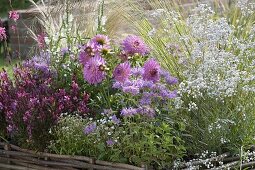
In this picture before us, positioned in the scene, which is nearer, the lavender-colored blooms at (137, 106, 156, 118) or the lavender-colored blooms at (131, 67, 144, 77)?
the lavender-colored blooms at (137, 106, 156, 118)

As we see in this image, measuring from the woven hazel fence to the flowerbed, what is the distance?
0.12ft

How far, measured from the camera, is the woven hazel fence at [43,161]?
294 centimetres

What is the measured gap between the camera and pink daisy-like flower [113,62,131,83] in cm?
291

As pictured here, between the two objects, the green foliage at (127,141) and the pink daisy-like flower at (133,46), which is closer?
the green foliage at (127,141)

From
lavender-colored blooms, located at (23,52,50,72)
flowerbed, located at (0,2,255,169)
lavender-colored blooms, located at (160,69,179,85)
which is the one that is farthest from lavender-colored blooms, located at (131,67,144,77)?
lavender-colored blooms, located at (23,52,50,72)

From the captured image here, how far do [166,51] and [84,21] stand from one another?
4.00ft

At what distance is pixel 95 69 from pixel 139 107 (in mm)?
276

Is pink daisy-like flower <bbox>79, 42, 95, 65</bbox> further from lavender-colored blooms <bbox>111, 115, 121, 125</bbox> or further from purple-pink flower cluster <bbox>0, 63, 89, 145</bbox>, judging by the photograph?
lavender-colored blooms <bbox>111, 115, 121, 125</bbox>

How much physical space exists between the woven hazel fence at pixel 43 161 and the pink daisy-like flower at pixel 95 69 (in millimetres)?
384

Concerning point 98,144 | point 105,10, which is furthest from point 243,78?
point 105,10

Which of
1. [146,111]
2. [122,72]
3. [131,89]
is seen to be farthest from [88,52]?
[146,111]

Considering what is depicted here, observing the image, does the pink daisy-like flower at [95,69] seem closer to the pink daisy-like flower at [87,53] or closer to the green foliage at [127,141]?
the pink daisy-like flower at [87,53]

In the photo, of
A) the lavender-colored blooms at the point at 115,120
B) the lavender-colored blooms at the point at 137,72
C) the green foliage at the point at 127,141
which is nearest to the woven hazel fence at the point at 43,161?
the green foliage at the point at 127,141

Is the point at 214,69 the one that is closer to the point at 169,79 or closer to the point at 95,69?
the point at 169,79
